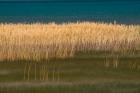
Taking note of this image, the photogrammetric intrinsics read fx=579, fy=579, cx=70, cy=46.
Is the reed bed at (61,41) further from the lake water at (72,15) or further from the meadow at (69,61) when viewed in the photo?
the lake water at (72,15)

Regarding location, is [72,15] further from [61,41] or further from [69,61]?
[69,61]

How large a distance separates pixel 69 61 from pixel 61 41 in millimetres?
5407

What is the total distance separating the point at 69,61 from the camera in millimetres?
25031

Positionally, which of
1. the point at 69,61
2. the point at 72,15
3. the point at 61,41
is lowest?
the point at 69,61

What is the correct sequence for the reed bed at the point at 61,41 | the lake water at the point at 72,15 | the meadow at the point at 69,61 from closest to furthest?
1. the meadow at the point at 69,61
2. the reed bed at the point at 61,41
3. the lake water at the point at 72,15

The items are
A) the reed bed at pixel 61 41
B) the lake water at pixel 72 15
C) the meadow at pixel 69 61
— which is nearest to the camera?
the meadow at pixel 69 61

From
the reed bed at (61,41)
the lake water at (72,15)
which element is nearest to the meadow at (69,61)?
the reed bed at (61,41)

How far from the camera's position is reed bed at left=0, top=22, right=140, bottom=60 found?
86.0 feet

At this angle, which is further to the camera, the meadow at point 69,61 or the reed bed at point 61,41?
the reed bed at point 61,41

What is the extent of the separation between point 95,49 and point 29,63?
520 cm

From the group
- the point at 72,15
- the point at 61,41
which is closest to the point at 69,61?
the point at 61,41

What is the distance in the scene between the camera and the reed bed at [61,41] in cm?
2621

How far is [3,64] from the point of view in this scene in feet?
79.2

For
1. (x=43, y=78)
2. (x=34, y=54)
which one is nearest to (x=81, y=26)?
(x=34, y=54)
